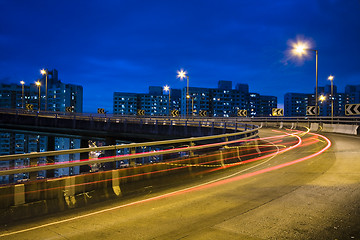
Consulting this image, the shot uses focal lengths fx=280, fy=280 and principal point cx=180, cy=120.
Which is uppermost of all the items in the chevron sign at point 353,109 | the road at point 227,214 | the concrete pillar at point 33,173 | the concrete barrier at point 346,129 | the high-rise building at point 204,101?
the high-rise building at point 204,101

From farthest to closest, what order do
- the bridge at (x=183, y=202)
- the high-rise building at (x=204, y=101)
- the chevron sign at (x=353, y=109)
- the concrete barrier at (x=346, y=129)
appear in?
the high-rise building at (x=204, y=101) → the concrete barrier at (x=346, y=129) → the chevron sign at (x=353, y=109) → the bridge at (x=183, y=202)

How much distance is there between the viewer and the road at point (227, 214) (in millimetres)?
4789

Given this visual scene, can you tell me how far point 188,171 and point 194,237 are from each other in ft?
→ 18.6

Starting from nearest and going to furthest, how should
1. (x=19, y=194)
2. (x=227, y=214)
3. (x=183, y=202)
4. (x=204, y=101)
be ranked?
1. (x=227, y=214)
2. (x=19, y=194)
3. (x=183, y=202)
4. (x=204, y=101)

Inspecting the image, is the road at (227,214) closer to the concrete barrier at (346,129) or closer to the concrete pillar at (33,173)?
the concrete pillar at (33,173)

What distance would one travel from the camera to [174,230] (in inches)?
196

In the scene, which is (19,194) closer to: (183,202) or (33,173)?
(33,173)

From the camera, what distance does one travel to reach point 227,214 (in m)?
5.75

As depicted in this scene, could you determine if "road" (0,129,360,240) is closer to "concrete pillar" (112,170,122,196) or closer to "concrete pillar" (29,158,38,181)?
"concrete pillar" (112,170,122,196)

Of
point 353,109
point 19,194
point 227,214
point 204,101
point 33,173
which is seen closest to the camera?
point 227,214

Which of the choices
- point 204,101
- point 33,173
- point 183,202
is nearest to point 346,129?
point 183,202

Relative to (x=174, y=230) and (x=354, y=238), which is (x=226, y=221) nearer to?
(x=174, y=230)

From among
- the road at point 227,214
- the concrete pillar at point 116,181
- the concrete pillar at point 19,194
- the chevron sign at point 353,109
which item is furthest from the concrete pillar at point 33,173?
the chevron sign at point 353,109

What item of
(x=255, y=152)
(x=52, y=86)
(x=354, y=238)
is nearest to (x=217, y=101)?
(x=52, y=86)
